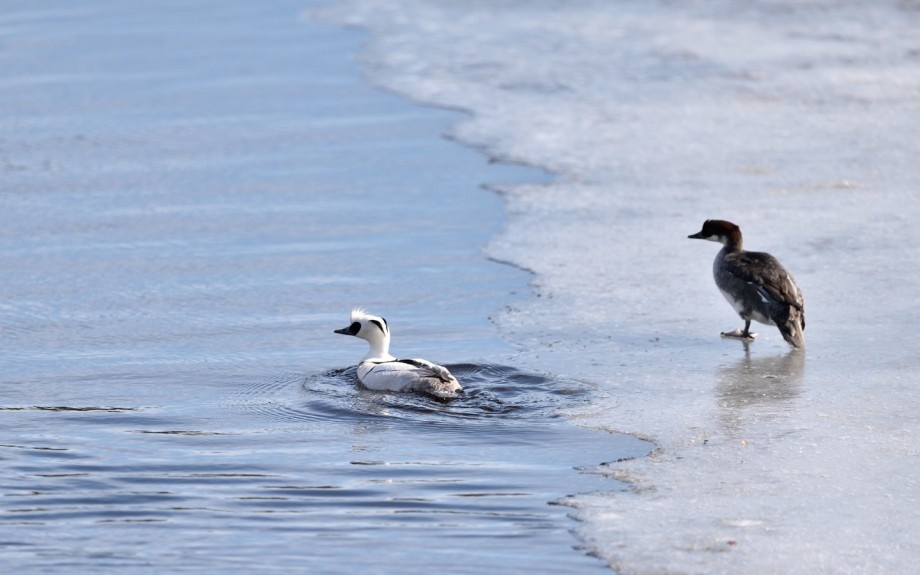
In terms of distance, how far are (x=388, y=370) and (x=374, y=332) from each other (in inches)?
18.3

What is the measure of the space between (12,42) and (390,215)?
822 centimetres

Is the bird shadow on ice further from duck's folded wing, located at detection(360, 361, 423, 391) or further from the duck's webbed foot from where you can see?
duck's folded wing, located at detection(360, 361, 423, 391)

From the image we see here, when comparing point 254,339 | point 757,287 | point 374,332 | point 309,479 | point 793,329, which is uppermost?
point 757,287

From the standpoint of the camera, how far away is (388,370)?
24.9 ft

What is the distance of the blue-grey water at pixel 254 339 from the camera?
5.68m

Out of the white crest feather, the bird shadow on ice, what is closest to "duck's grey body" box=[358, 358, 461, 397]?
the white crest feather

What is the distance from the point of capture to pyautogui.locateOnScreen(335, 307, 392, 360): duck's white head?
26.2 ft

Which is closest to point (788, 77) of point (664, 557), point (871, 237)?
point (871, 237)

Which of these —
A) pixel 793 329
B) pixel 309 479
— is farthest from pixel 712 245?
pixel 309 479

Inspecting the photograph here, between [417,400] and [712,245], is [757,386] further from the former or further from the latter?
[712,245]

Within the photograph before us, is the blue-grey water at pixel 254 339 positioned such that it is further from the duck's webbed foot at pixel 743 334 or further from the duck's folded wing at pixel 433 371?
the duck's webbed foot at pixel 743 334

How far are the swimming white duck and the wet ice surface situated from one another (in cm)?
69

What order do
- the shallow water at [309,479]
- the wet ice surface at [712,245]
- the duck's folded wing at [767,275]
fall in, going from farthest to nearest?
1. the duck's folded wing at [767,275]
2. the wet ice surface at [712,245]
3. the shallow water at [309,479]

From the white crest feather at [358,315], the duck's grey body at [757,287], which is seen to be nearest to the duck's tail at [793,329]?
the duck's grey body at [757,287]
